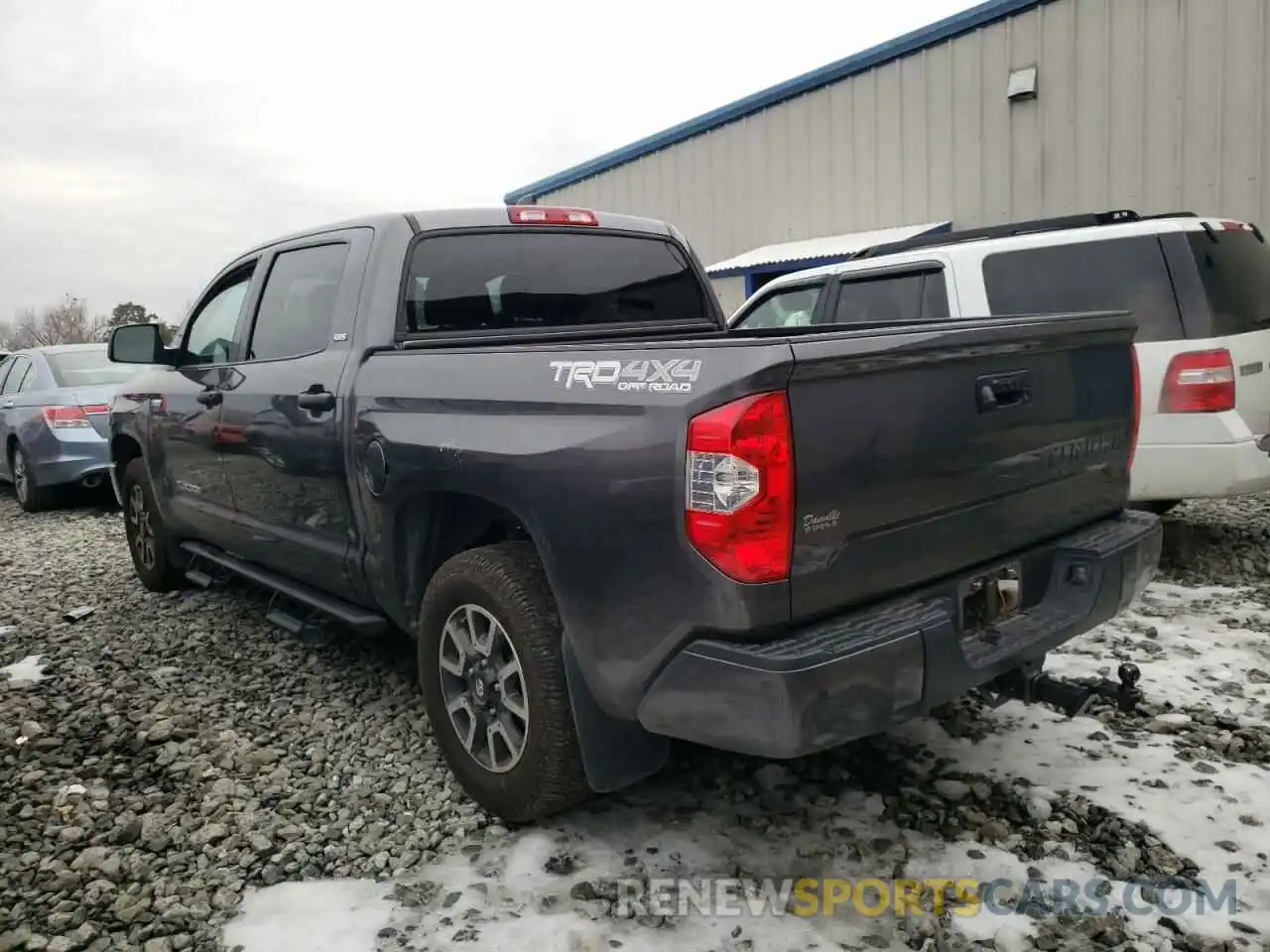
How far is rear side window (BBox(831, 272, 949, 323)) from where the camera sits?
222 inches

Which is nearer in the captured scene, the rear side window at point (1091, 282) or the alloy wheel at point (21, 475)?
the rear side window at point (1091, 282)

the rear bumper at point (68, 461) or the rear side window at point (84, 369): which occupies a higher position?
the rear side window at point (84, 369)

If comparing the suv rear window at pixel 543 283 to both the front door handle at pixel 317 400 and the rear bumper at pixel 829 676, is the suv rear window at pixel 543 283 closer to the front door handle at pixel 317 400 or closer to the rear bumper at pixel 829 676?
the front door handle at pixel 317 400

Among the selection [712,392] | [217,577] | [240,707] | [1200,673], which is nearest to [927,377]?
[712,392]

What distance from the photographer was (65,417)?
9.05 metres

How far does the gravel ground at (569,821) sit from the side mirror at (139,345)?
64.5 inches

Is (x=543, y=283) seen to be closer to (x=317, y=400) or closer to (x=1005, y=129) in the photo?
(x=317, y=400)

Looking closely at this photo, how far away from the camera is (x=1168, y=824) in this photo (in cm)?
279

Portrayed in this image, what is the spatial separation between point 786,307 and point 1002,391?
12.7 feet

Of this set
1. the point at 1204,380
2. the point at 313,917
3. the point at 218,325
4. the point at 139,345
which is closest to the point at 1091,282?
the point at 1204,380

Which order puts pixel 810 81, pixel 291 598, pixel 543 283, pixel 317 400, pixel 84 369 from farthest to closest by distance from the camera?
pixel 810 81
pixel 84 369
pixel 291 598
pixel 543 283
pixel 317 400

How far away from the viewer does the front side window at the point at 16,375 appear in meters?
9.88

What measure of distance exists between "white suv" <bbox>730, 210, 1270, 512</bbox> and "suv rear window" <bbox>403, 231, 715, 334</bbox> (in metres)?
1.26

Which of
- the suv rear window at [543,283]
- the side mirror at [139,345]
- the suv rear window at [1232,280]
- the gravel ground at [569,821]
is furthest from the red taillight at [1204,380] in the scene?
the side mirror at [139,345]
